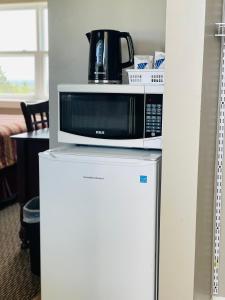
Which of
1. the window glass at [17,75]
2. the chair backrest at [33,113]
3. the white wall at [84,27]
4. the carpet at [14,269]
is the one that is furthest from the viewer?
the window glass at [17,75]

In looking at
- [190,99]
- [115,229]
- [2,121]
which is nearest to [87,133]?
[115,229]

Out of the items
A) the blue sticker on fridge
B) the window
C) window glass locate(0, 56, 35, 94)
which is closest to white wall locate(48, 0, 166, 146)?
the blue sticker on fridge

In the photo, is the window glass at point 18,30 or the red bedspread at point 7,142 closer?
the red bedspread at point 7,142

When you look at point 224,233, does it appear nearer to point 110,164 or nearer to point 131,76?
point 110,164

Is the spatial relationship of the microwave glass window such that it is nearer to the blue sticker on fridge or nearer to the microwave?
the microwave

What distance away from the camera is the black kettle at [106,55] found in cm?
219

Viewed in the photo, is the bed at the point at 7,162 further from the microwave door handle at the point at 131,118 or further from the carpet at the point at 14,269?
the microwave door handle at the point at 131,118

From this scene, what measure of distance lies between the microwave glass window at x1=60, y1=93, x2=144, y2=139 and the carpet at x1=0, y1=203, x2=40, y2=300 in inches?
42.3

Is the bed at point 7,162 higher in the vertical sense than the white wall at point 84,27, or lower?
lower

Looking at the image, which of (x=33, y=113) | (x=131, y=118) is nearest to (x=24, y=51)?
(x=33, y=113)

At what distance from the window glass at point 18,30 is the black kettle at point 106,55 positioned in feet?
12.2

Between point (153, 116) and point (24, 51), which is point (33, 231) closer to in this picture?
point (153, 116)

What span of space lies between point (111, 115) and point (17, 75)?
4.07 metres

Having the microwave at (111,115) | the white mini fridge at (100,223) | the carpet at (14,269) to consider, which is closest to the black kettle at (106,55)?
the microwave at (111,115)
